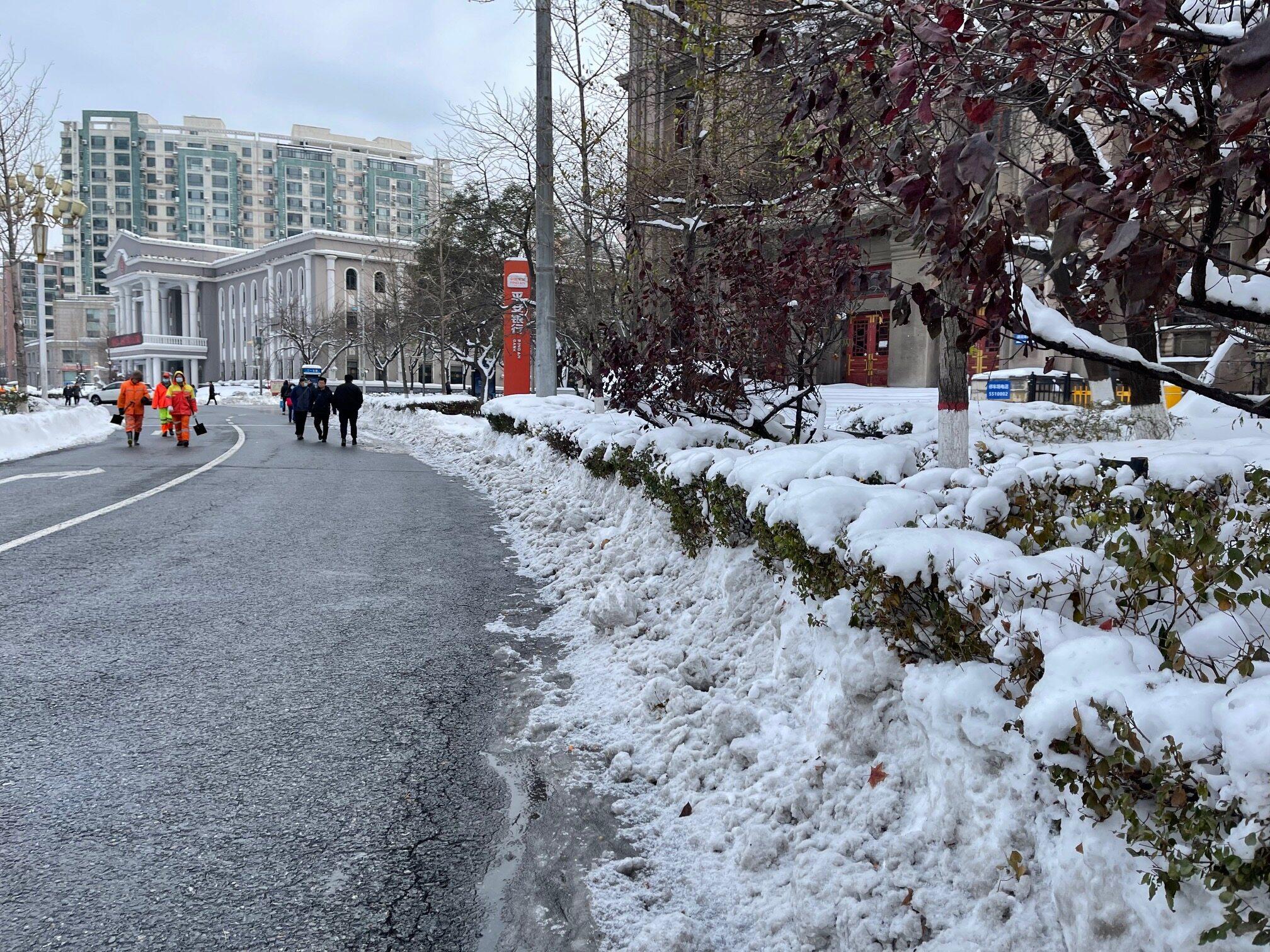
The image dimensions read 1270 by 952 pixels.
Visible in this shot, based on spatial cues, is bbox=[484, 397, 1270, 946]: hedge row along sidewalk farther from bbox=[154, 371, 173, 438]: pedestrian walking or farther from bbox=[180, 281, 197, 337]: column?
bbox=[180, 281, 197, 337]: column

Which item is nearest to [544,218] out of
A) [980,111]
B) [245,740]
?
[245,740]

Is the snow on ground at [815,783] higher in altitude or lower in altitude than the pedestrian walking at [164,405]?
lower

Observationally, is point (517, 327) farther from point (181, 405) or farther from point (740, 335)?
point (740, 335)

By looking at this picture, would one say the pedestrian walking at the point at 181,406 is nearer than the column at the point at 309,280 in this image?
Yes

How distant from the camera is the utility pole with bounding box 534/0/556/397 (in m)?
16.5

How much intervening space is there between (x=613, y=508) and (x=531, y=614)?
2.41m

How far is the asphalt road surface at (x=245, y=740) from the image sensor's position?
10.5 feet

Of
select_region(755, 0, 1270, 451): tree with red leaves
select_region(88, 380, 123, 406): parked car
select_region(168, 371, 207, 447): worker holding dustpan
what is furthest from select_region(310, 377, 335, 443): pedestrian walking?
select_region(88, 380, 123, 406): parked car

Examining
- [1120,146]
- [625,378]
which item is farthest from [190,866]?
[625,378]

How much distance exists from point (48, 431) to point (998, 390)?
23.0 metres

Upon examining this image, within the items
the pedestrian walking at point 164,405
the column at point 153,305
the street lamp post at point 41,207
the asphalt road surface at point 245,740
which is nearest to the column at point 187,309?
the column at point 153,305

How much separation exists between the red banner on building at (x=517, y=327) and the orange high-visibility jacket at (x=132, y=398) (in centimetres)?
911

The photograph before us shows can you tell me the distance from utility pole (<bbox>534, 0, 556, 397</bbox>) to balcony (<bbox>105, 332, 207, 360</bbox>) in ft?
333

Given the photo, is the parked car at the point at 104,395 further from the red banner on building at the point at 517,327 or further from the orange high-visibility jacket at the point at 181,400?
the red banner on building at the point at 517,327
